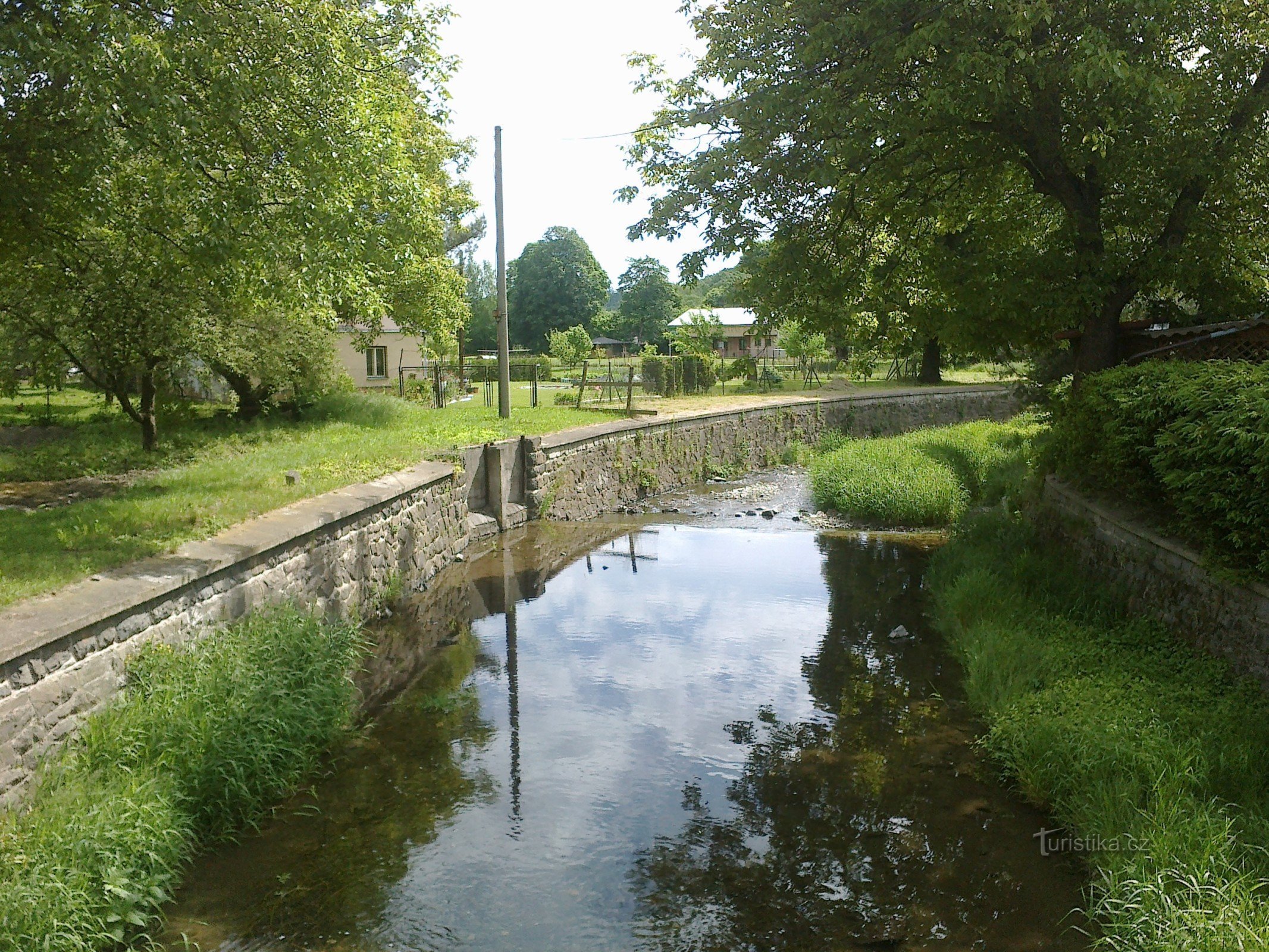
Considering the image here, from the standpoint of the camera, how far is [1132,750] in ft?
17.8

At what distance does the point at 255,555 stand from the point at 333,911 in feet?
11.3

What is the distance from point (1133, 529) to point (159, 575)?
7.34m

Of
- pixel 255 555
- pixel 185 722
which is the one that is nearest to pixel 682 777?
pixel 185 722

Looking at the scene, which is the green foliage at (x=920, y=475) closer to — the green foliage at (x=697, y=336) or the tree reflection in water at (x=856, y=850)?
the tree reflection in water at (x=856, y=850)

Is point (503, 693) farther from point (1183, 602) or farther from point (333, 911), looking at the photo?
point (1183, 602)

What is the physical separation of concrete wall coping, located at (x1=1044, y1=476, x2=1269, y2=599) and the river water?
74.1 inches

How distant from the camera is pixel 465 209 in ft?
73.0

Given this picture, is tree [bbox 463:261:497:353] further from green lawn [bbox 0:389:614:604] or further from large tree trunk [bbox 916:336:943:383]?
green lawn [bbox 0:389:614:604]

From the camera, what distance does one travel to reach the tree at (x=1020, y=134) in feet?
30.8

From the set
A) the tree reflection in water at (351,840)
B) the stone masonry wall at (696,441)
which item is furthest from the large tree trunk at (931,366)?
the tree reflection in water at (351,840)

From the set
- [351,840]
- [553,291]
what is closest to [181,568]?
[351,840]

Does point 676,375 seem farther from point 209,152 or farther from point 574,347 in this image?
point 209,152

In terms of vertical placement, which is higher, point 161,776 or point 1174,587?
point 1174,587

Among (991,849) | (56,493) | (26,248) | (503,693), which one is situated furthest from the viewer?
(56,493)
